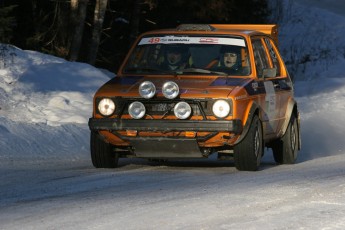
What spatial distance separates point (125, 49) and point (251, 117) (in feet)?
63.1

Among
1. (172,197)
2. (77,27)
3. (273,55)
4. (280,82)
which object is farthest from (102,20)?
(172,197)

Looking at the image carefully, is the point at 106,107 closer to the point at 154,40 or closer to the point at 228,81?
the point at 228,81

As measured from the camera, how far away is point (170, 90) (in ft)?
39.3

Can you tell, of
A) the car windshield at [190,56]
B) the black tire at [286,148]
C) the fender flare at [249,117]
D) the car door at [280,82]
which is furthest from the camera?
the black tire at [286,148]

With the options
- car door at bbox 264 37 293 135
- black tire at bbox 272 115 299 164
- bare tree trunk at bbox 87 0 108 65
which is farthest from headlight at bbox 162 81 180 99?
bare tree trunk at bbox 87 0 108 65

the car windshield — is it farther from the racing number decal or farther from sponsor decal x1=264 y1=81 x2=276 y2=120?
sponsor decal x1=264 y1=81 x2=276 y2=120

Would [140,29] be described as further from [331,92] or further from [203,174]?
[203,174]

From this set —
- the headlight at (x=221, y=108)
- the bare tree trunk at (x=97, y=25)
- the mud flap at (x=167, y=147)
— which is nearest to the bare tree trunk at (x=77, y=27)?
the bare tree trunk at (x=97, y=25)

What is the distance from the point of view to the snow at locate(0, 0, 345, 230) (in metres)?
8.55

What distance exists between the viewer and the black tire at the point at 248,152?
40.3 ft

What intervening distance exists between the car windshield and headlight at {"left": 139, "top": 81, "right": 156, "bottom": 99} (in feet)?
3.05

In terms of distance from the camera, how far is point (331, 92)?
25016 millimetres

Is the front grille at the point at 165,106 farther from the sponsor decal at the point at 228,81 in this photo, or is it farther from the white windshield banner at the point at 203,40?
the white windshield banner at the point at 203,40

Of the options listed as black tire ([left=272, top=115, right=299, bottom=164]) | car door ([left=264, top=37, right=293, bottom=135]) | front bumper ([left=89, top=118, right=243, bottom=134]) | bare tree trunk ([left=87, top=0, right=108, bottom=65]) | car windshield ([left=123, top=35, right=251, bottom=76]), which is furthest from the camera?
bare tree trunk ([left=87, top=0, right=108, bottom=65])
